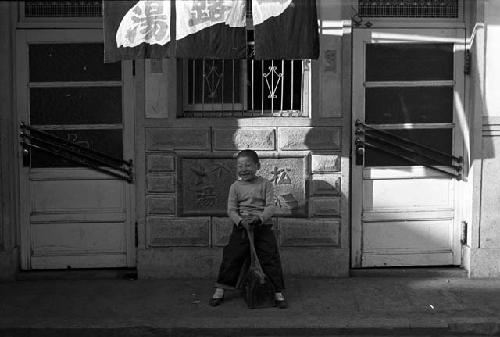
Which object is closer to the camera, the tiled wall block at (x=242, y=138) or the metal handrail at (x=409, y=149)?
the tiled wall block at (x=242, y=138)

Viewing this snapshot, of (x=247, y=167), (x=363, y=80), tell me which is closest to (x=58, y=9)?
(x=247, y=167)

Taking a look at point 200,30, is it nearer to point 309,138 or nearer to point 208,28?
point 208,28

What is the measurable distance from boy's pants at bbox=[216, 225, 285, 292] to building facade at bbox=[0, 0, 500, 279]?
33.3 inches

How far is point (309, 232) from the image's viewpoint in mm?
8016

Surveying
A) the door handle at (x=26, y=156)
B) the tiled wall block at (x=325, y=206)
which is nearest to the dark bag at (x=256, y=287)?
the tiled wall block at (x=325, y=206)

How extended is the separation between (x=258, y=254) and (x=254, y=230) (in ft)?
0.73

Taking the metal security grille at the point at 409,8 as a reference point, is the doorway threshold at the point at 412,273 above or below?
below

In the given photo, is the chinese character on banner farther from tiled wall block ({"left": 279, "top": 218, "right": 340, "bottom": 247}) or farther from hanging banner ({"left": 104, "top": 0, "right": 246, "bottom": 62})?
tiled wall block ({"left": 279, "top": 218, "right": 340, "bottom": 247})

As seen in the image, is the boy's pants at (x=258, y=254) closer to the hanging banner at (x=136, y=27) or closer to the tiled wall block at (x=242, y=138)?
the tiled wall block at (x=242, y=138)

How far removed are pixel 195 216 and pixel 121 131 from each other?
3.82 ft

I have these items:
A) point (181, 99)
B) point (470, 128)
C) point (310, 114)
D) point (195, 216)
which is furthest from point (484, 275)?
point (181, 99)

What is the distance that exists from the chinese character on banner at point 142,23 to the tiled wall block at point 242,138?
4.38 ft

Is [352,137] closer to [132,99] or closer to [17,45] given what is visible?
[132,99]

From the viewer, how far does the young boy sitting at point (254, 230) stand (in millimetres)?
7109
